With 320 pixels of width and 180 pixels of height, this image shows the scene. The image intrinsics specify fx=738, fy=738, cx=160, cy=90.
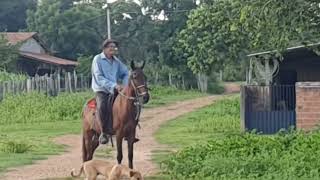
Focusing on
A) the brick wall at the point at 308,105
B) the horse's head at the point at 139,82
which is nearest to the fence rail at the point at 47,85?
the brick wall at the point at 308,105

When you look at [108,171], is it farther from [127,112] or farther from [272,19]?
[272,19]

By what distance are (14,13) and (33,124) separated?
4749cm

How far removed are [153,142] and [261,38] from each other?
5.56 meters

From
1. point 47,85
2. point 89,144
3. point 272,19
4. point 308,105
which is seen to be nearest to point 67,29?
point 47,85

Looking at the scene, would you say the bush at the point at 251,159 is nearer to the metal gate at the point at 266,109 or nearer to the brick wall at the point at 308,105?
the brick wall at the point at 308,105

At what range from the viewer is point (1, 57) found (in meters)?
47.9

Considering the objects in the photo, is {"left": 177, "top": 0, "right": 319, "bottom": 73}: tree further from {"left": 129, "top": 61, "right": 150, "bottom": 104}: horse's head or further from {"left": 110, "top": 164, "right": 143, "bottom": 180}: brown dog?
{"left": 110, "top": 164, "right": 143, "bottom": 180}: brown dog

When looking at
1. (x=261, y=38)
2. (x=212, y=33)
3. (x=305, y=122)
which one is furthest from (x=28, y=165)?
(x=212, y=33)

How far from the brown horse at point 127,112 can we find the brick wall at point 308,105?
26.2 ft

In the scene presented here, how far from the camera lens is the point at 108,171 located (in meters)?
11.0

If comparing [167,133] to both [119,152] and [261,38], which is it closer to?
[261,38]

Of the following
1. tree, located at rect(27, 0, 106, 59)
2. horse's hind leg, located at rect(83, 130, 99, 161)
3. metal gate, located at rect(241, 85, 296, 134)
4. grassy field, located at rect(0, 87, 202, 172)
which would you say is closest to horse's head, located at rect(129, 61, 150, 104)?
horse's hind leg, located at rect(83, 130, 99, 161)

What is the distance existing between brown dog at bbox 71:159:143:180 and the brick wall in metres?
9.52

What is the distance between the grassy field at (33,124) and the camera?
17.3 meters
